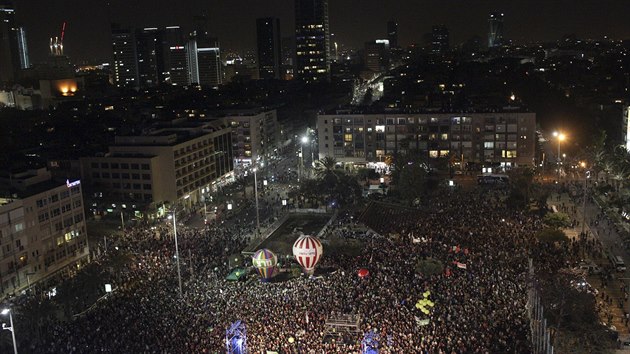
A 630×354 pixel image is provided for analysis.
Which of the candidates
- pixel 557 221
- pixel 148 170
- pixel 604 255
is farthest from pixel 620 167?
pixel 148 170

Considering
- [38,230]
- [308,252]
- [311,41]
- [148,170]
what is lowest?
[308,252]

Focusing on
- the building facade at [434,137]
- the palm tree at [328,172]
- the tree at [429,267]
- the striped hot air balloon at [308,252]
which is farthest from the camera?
the building facade at [434,137]

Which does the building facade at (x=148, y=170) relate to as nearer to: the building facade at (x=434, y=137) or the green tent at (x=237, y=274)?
the building facade at (x=434, y=137)

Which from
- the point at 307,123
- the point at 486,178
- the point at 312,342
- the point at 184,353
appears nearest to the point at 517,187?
the point at 486,178

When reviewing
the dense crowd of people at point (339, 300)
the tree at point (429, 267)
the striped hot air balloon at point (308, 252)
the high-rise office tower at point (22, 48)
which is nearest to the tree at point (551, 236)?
the dense crowd of people at point (339, 300)

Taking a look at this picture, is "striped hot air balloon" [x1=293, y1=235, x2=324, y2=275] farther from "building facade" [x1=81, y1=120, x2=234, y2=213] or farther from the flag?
"building facade" [x1=81, y1=120, x2=234, y2=213]

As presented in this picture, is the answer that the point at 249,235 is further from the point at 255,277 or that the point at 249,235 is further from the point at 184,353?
the point at 184,353

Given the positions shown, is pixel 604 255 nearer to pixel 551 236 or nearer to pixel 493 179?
pixel 551 236
